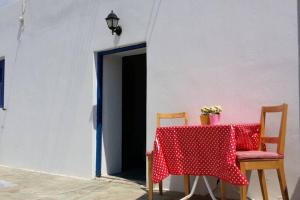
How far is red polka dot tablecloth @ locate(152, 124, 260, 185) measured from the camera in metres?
3.72

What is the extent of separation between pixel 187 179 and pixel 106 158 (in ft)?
6.81

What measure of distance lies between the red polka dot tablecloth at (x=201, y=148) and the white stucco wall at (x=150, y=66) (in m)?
0.41

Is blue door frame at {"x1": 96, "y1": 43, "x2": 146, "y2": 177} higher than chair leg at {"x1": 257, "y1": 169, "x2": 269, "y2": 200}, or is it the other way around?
blue door frame at {"x1": 96, "y1": 43, "x2": 146, "y2": 177}

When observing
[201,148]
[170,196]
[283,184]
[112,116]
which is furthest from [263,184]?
[112,116]

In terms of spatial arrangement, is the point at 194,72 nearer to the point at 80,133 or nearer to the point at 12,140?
the point at 80,133

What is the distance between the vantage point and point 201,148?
394 centimetres

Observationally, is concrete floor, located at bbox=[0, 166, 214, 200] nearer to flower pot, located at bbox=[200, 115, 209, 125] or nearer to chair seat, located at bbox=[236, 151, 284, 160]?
flower pot, located at bbox=[200, 115, 209, 125]

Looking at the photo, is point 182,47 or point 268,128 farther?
point 182,47

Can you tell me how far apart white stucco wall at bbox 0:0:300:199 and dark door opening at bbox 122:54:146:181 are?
2.34ft

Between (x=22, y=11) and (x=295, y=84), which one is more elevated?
(x=22, y=11)

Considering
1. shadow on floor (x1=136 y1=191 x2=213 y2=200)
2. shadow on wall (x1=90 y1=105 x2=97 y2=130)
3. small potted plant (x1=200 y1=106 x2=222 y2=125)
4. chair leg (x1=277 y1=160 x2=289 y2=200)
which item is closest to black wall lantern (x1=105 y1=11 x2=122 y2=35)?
shadow on wall (x1=90 y1=105 x2=97 y2=130)

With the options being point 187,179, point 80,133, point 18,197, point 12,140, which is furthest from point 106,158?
point 12,140

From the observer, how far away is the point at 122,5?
5809 millimetres

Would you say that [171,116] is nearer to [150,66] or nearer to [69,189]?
[150,66]
